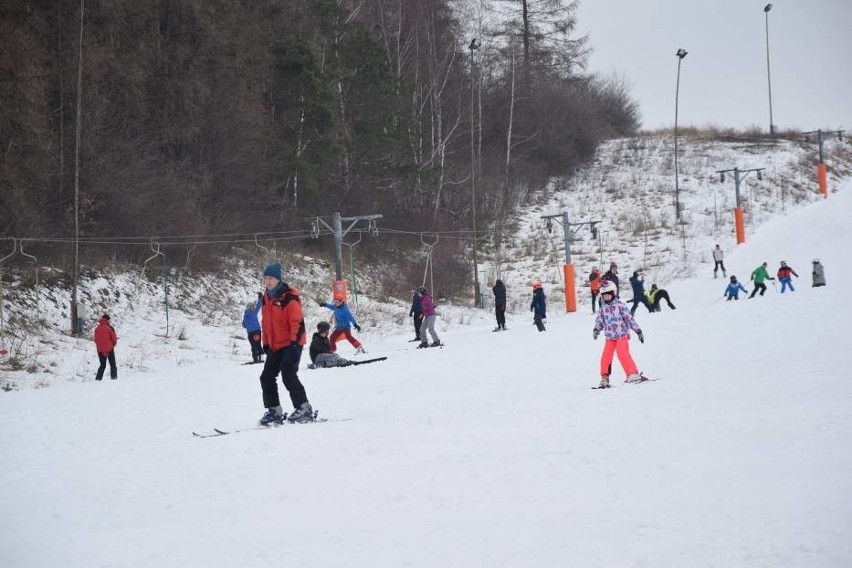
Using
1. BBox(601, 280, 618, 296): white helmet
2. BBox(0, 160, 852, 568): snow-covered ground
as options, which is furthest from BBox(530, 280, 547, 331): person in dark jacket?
BBox(601, 280, 618, 296): white helmet

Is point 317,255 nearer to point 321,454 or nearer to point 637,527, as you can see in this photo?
point 321,454

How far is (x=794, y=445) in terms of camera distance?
734 centimetres

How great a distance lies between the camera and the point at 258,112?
38750 mm

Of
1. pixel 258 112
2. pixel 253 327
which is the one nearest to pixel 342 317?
pixel 253 327

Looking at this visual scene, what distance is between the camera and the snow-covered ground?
514 centimetres

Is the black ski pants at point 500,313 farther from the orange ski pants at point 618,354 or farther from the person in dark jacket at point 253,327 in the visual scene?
the orange ski pants at point 618,354

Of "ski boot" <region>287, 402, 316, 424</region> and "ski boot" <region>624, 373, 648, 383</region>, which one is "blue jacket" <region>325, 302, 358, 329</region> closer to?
"ski boot" <region>624, 373, 648, 383</region>

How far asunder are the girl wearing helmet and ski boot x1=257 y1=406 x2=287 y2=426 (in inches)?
183

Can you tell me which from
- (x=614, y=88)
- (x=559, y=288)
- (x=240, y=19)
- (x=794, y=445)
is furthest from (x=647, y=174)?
(x=794, y=445)

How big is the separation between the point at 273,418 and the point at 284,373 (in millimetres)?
563

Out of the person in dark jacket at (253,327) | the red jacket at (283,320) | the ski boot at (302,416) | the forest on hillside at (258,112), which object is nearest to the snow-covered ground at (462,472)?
the ski boot at (302,416)

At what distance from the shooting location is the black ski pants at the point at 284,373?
10180 millimetres

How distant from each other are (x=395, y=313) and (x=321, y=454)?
96.3 ft

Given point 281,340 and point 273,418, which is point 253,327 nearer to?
point 273,418
